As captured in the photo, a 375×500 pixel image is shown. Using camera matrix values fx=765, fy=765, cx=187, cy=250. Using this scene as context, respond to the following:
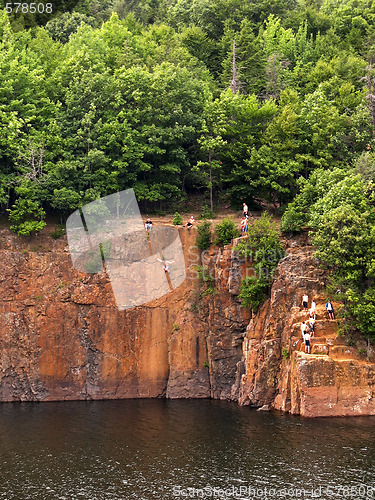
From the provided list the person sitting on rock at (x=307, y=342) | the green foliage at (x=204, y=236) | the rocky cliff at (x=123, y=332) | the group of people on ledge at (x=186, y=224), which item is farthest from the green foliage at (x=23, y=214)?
the person sitting on rock at (x=307, y=342)

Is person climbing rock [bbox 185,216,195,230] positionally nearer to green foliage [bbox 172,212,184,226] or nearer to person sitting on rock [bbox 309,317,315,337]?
green foliage [bbox 172,212,184,226]

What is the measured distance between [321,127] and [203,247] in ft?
52.5

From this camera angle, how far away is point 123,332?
61344 millimetres

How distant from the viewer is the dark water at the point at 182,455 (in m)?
38.2

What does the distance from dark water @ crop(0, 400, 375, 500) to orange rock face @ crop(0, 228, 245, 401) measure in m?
4.94

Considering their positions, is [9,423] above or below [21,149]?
below

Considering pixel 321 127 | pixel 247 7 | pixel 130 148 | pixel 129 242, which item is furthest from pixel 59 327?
pixel 247 7

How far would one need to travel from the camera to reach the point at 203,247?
63375mm

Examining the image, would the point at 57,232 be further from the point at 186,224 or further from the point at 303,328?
the point at 303,328

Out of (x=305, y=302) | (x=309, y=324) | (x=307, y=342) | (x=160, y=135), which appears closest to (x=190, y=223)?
(x=160, y=135)

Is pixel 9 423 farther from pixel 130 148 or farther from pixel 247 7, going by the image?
pixel 247 7

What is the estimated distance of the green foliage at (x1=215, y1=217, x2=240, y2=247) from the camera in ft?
205

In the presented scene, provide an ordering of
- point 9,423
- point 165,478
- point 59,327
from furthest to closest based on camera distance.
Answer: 1. point 59,327
2. point 9,423
3. point 165,478

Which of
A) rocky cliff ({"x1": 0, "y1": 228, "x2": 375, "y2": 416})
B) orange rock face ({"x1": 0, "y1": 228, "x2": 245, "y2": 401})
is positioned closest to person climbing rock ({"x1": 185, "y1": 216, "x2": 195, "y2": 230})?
rocky cliff ({"x1": 0, "y1": 228, "x2": 375, "y2": 416})
